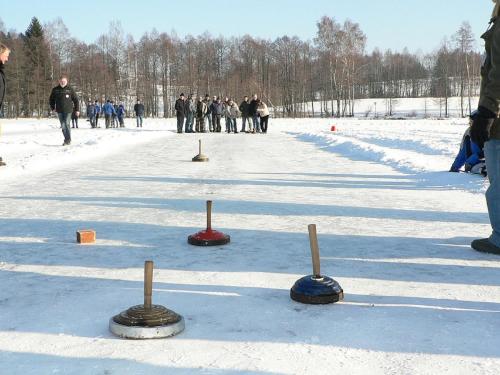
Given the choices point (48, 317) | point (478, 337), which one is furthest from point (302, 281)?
point (48, 317)

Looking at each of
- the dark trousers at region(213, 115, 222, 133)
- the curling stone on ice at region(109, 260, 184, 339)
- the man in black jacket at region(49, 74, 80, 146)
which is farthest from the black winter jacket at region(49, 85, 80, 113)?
the dark trousers at region(213, 115, 222, 133)

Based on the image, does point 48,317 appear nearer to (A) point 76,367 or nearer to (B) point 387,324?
(A) point 76,367

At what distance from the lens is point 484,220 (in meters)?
5.67

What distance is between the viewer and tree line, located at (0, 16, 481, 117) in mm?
68438

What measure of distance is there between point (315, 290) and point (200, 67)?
86857mm

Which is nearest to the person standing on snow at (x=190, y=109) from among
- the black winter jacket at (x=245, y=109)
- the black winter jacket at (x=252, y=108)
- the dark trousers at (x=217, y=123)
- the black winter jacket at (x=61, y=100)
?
the dark trousers at (x=217, y=123)

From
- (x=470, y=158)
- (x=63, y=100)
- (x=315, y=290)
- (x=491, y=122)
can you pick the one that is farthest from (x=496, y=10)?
(x=63, y=100)

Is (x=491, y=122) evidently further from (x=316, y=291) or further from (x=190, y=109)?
(x=190, y=109)

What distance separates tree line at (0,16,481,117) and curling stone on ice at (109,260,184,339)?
62216 mm

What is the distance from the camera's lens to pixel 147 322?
8.53 feet

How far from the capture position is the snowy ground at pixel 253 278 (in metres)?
2.40

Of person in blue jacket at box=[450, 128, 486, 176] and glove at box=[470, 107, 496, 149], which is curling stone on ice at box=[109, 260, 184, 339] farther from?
person in blue jacket at box=[450, 128, 486, 176]

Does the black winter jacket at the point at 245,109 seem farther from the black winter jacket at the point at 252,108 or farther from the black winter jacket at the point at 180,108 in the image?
the black winter jacket at the point at 180,108

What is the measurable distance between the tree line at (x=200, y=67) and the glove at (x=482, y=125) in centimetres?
6112
